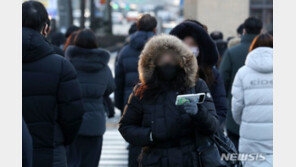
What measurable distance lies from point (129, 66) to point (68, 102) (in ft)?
11.3

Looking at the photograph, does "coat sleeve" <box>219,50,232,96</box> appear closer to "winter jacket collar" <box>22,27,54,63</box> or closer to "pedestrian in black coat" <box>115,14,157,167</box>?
"pedestrian in black coat" <box>115,14,157,167</box>

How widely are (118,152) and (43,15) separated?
705 cm

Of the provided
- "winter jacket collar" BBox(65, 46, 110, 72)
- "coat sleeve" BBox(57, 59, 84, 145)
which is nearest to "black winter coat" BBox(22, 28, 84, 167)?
"coat sleeve" BBox(57, 59, 84, 145)

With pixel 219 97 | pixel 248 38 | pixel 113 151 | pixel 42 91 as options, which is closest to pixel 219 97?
pixel 219 97

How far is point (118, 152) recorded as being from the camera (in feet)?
39.0

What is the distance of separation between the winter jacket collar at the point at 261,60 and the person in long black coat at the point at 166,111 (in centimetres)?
207

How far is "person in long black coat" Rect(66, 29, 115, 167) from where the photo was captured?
7.77 meters

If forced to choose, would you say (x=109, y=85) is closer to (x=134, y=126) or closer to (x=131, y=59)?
(x=131, y=59)

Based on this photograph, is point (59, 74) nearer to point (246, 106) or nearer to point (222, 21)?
point (246, 106)

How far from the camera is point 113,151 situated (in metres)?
12.0

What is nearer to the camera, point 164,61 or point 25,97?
point 164,61

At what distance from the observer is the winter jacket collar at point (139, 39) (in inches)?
336

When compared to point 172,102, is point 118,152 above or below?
below
